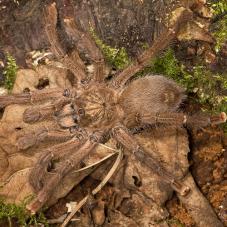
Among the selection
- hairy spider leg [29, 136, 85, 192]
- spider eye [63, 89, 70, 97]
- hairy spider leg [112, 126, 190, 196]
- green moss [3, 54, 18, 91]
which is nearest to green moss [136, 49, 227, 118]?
hairy spider leg [112, 126, 190, 196]

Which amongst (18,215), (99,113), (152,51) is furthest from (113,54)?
(18,215)

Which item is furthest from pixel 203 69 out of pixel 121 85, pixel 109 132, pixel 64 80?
pixel 64 80

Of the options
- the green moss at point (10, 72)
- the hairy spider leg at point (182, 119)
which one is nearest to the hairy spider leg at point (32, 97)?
the green moss at point (10, 72)

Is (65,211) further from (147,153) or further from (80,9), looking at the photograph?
(80,9)

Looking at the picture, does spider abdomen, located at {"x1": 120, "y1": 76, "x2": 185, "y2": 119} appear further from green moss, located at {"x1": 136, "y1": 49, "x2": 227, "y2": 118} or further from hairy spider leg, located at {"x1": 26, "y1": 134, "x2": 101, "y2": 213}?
hairy spider leg, located at {"x1": 26, "y1": 134, "x2": 101, "y2": 213}

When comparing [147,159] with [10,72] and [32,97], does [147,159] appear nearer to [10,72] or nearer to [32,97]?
[32,97]

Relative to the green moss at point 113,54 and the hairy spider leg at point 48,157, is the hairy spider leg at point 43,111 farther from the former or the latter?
the green moss at point 113,54
